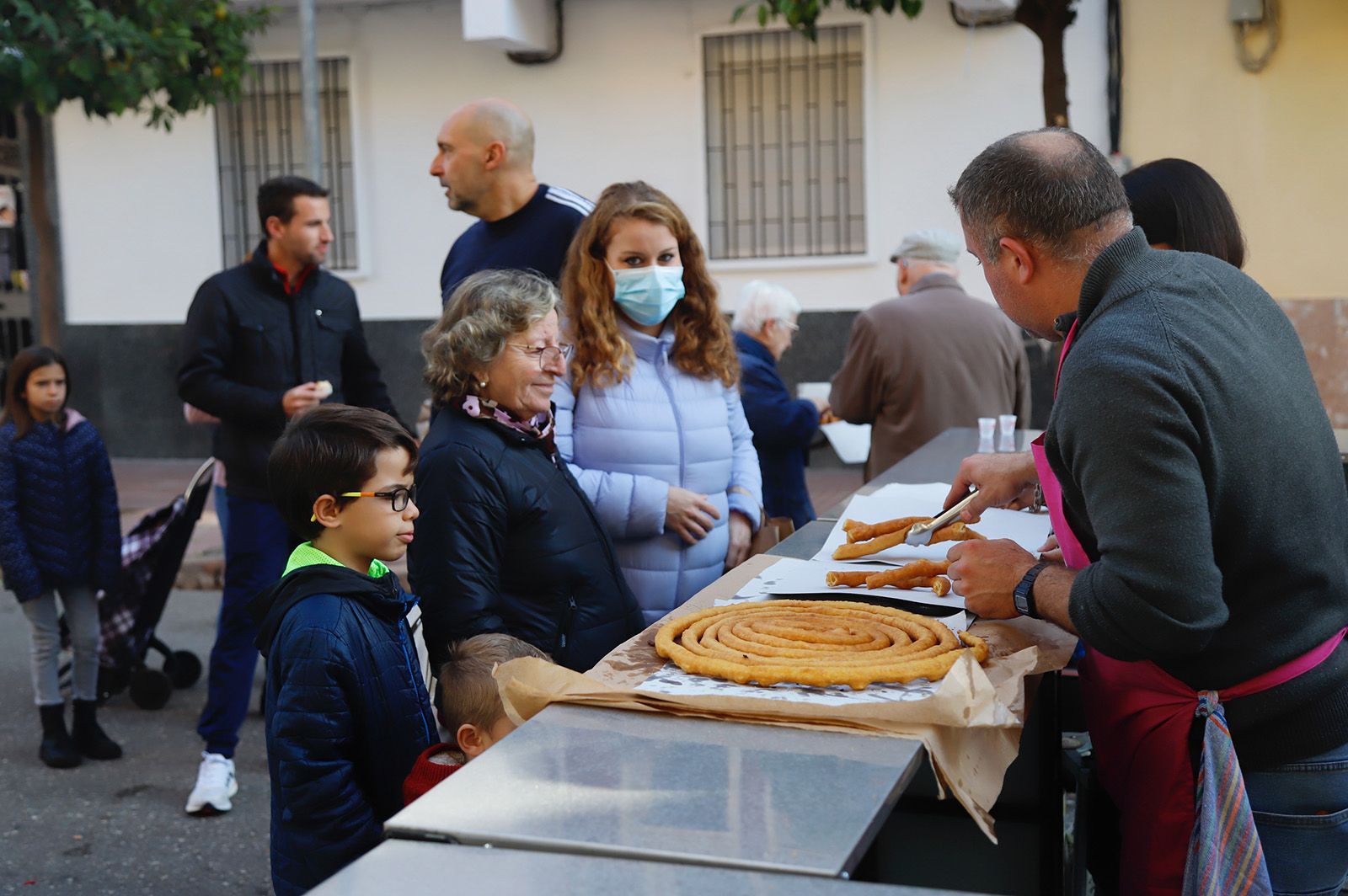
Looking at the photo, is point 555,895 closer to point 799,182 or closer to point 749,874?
point 749,874

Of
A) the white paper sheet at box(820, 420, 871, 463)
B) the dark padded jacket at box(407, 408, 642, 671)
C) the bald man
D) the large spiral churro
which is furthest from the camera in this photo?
the white paper sheet at box(820, 420, 871, 463)

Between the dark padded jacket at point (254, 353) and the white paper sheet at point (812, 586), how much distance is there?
9.08 feet

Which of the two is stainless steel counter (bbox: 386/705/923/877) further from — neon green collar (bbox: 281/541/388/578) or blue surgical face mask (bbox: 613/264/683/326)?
blue surgical face mask (bbox: 613/264/683/326)

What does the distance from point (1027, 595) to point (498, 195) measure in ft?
10.4

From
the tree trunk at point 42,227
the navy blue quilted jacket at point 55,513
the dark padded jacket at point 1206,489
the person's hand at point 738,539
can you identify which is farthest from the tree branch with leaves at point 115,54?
the dark padded jacket at point 1206,489

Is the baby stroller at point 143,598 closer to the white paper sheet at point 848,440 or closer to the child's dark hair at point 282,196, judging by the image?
the child's dark hair at point 282,196

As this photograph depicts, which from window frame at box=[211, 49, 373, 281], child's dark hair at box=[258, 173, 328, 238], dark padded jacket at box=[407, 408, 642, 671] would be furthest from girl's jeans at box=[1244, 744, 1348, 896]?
window frame at box=[211, 49, 373, 281]

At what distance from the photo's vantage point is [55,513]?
18.2 feet

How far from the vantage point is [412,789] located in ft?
8.07

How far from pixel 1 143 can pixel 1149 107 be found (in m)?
11.5

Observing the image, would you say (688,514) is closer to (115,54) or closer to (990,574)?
(990,574)

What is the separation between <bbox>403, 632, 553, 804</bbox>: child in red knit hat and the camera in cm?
248

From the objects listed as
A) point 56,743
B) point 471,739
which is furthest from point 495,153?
point 56,743

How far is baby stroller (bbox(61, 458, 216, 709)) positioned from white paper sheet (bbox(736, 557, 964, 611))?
382cm
